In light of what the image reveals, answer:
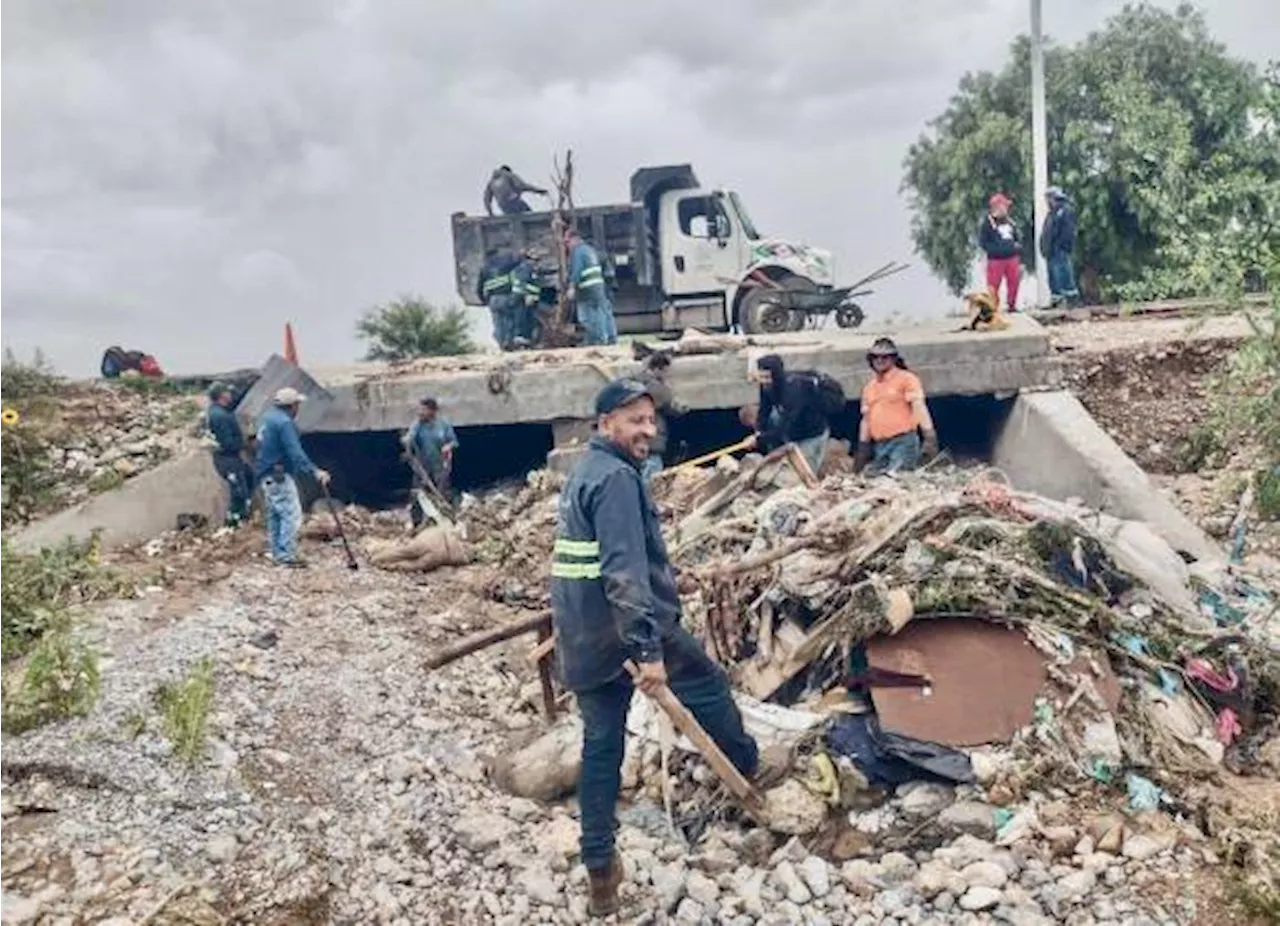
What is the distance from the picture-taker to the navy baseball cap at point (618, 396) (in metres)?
3.84

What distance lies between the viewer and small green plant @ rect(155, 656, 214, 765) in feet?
15.4

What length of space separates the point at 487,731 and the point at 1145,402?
6.67 metres

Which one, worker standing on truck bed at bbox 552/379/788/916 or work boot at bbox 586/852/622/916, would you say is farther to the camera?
work boot at bbox 586/852/622/916

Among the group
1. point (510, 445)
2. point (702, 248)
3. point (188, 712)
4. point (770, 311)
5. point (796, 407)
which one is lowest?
point (188, 712)

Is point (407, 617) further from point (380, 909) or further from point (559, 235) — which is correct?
point (559, 235)

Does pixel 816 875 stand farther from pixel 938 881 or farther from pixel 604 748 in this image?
pixel 604 748

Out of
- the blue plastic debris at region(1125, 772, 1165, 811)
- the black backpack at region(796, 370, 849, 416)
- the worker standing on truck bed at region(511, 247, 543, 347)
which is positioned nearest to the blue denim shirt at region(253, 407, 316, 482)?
the black backpack at region(796, 370, 849, 416)

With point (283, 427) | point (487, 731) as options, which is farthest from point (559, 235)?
point (487, 731)

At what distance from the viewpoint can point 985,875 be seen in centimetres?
377

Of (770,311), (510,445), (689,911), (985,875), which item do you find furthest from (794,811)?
(770,311)

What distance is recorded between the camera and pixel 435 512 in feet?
31.4

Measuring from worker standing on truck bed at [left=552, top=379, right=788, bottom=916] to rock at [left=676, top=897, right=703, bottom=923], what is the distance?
0.21 metres

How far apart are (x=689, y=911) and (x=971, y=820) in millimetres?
1017

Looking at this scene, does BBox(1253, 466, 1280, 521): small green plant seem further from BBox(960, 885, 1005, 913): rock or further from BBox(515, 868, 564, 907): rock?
BBox(515, 868, 564, 907): rock
